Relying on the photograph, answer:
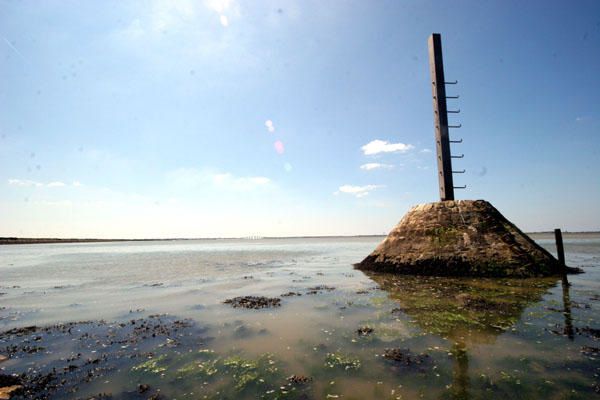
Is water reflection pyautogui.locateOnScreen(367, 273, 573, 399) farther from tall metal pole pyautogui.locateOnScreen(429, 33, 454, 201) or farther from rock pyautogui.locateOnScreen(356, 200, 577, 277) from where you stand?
tall metal pole pyautogui.locateOnScreen(429, 33, 454, 201)

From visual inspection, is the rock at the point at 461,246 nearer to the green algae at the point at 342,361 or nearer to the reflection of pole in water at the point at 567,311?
the reflection of pole in water at the point at 567,311

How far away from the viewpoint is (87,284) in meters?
18.1

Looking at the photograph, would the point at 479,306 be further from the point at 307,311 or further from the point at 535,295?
the point at 307,311

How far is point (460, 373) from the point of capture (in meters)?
5.39

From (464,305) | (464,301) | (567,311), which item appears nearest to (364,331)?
(464,305)

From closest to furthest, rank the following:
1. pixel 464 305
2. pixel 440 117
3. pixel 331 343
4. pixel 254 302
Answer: pixel 331 343
pixel 464 305
pixel 254 302
pixel 440 117

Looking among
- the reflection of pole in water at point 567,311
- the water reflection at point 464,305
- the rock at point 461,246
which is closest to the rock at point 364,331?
the water reflection at point 464,305

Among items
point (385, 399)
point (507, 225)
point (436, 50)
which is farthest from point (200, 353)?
point (436, 50)

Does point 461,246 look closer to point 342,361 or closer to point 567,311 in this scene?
point 567,311

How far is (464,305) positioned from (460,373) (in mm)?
5735

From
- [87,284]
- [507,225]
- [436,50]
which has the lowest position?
[87,284]

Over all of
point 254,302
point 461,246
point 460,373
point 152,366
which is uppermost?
point 461,246

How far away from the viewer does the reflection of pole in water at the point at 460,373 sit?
474 cm

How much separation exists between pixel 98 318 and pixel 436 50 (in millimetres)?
26176
